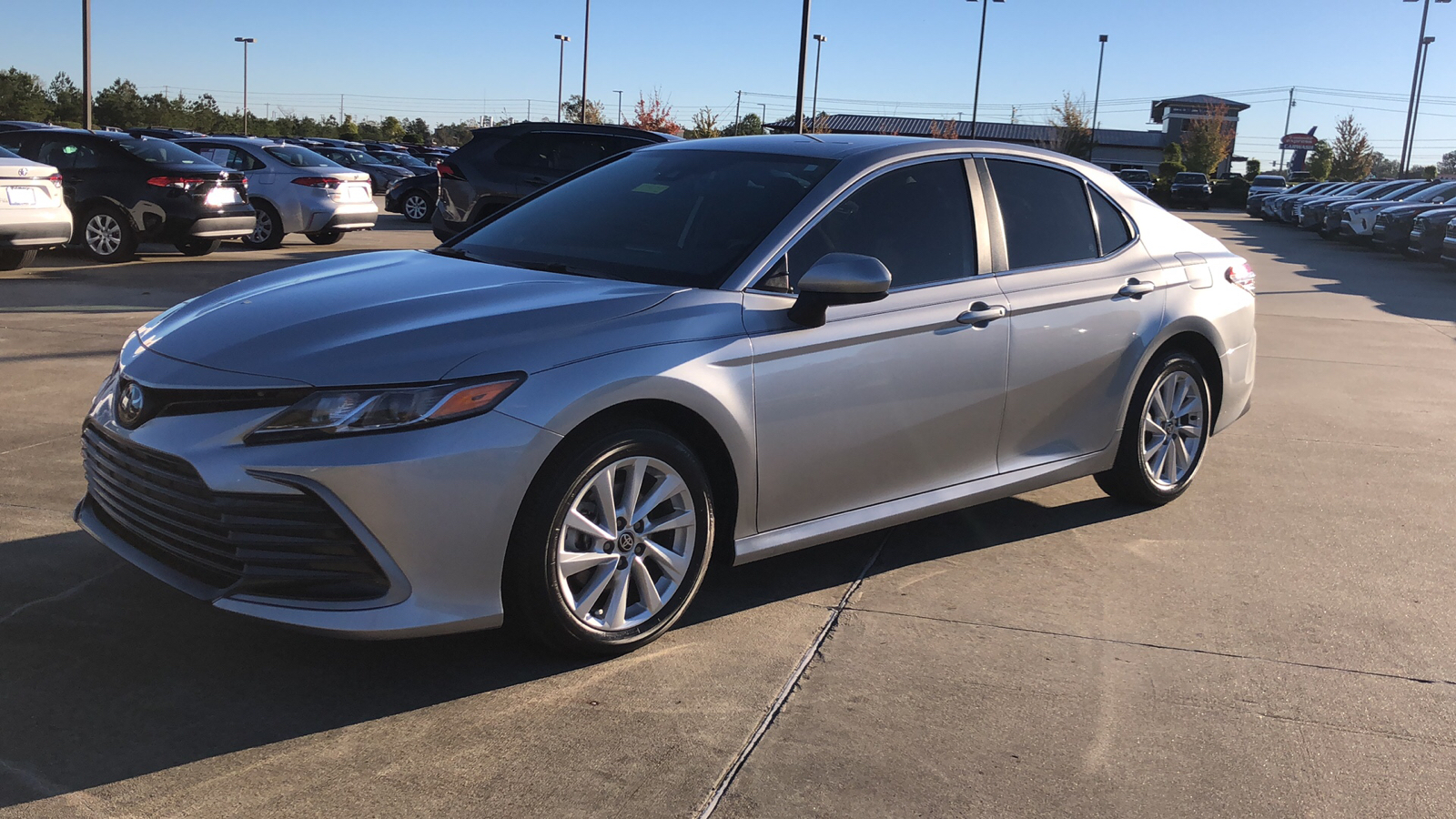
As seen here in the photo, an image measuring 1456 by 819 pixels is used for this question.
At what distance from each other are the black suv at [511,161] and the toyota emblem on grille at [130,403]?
31.1 ft

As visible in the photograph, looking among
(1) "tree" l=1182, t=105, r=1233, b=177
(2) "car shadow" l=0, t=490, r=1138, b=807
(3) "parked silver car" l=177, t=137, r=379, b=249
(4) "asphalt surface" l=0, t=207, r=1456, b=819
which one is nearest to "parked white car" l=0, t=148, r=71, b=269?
(3) "parked silver car" l=177, t=137, r=379, b=249

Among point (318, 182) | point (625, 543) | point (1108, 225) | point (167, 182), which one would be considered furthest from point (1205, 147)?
point (625, 543)

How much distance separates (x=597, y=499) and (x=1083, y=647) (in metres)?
1.70

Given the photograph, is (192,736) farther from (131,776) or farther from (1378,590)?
(1378,590)

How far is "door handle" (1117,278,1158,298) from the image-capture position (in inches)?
209

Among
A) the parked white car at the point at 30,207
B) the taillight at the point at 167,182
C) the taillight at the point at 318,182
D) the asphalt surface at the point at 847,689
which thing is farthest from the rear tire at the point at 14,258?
the asphalt surface at the point at 847,689

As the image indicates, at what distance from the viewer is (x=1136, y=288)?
5.35 meters

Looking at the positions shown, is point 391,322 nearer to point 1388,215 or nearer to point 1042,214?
point 1042,214

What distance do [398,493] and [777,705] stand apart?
1.23 metres

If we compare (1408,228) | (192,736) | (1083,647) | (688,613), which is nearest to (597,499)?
(688,613)

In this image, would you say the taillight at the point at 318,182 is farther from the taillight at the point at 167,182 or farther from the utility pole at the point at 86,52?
the utility pole at the point at 86,52

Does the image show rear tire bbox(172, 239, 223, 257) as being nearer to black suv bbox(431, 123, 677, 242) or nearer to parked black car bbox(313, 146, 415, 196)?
black suv bbox(431, 123, 677, 242)

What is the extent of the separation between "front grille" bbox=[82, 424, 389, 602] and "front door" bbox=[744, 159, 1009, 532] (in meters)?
1.35

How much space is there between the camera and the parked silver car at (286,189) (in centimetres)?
1616
